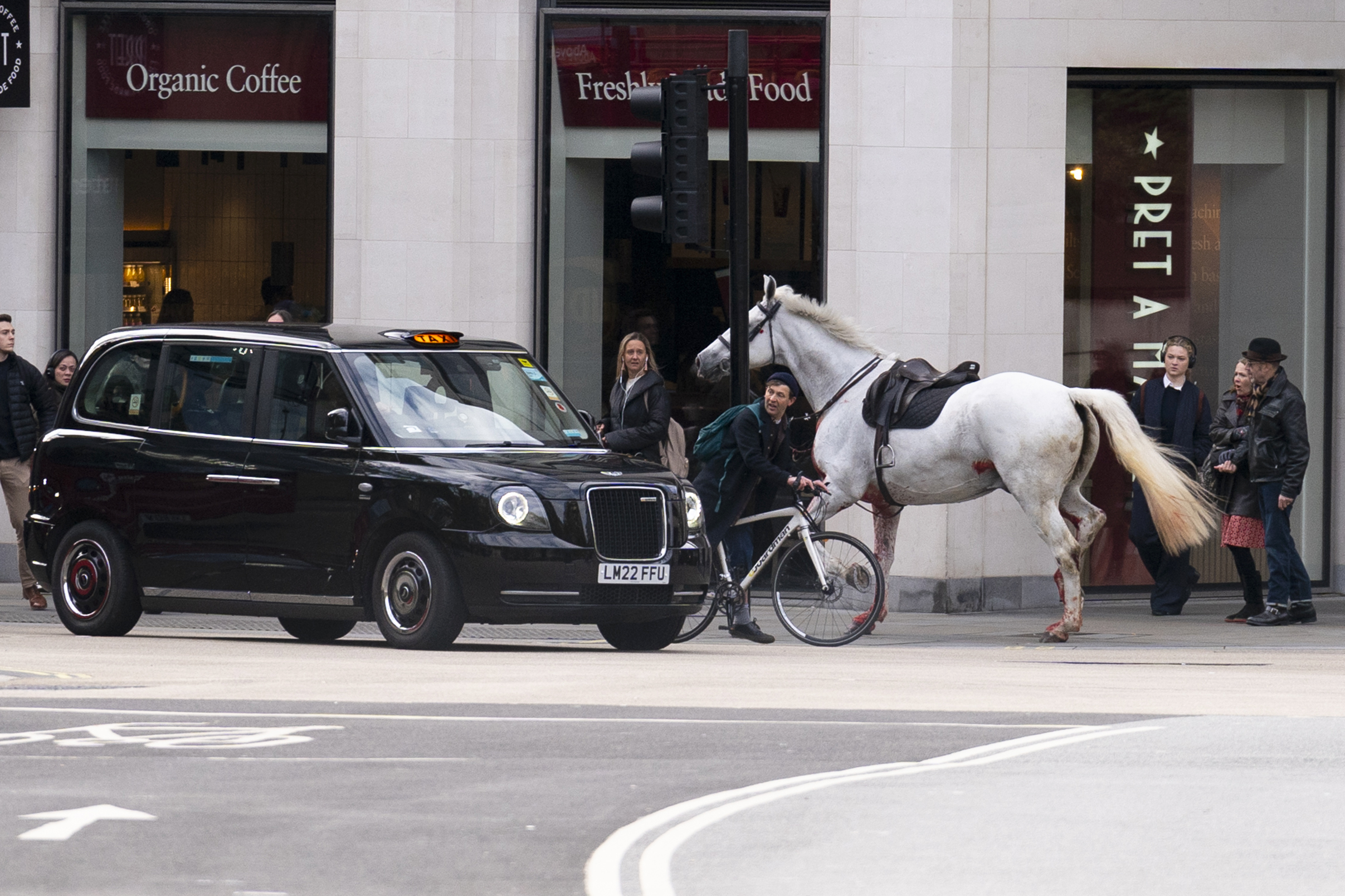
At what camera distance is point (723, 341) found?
Answer: 49.1 feet

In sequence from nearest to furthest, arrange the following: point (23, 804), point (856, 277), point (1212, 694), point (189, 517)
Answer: point (23, 804) < point (1212, 694) < point (189, 517) < point (856, 277)

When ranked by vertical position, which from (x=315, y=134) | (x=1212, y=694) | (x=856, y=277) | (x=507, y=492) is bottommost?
(x=1212, y=694)

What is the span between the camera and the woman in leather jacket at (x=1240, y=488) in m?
15.7

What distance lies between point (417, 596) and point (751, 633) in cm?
264

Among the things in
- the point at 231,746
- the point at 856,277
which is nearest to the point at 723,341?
the point at 856,277

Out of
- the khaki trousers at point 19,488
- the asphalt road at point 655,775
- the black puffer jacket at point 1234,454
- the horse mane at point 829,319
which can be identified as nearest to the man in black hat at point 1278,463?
the black puffer jacket at point 1234,454

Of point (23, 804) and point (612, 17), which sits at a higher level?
point (612, 17)

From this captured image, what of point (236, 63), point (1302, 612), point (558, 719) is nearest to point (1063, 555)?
point (1302, 612)

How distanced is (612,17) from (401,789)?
38.3 feet

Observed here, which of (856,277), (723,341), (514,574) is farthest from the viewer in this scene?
(856,277)

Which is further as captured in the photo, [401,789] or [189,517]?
[189,517]

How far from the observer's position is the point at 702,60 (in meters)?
17.5

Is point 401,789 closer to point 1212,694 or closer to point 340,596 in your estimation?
point 1212,694

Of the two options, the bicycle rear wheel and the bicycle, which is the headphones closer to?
the bicycle
